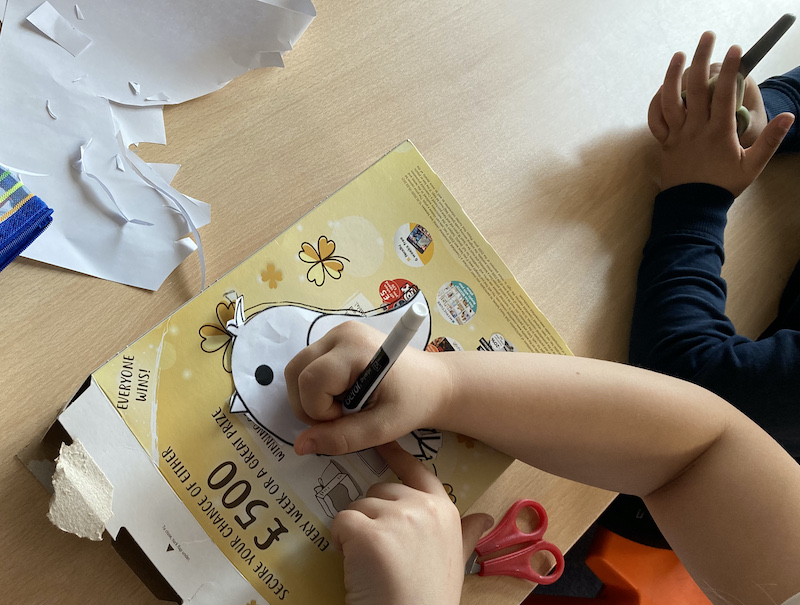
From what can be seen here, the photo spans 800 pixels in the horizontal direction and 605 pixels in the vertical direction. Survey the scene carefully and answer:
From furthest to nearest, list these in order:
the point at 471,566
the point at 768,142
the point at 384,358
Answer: the point at 768,142 → the point at 471,566 → the point at 384,358

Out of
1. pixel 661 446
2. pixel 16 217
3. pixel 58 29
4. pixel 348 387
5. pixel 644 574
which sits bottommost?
pixel 644 574

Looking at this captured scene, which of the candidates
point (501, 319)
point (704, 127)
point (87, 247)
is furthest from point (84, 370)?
point (704, 127)

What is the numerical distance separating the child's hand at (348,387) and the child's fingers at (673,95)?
368 millimetres

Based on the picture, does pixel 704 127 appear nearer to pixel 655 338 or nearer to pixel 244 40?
pixel 655 338

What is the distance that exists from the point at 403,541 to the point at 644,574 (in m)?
0.41

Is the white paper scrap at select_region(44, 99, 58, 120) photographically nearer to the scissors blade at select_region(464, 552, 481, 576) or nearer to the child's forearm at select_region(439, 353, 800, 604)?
the child's forearm at select_region(439, 353, 800, 604)

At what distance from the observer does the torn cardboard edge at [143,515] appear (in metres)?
0.37

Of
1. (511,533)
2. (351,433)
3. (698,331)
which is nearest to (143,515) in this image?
(351,433)

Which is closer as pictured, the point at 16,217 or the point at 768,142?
the point at 16,217

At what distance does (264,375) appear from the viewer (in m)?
0.41

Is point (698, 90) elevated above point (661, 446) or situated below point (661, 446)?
above

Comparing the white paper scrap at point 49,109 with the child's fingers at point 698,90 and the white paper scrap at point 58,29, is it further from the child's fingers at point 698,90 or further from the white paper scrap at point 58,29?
the child's fingers at point 698,90

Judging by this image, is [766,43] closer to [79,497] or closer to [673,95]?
[673,95]

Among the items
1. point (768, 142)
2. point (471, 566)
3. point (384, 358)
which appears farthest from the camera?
point (768, 142)
